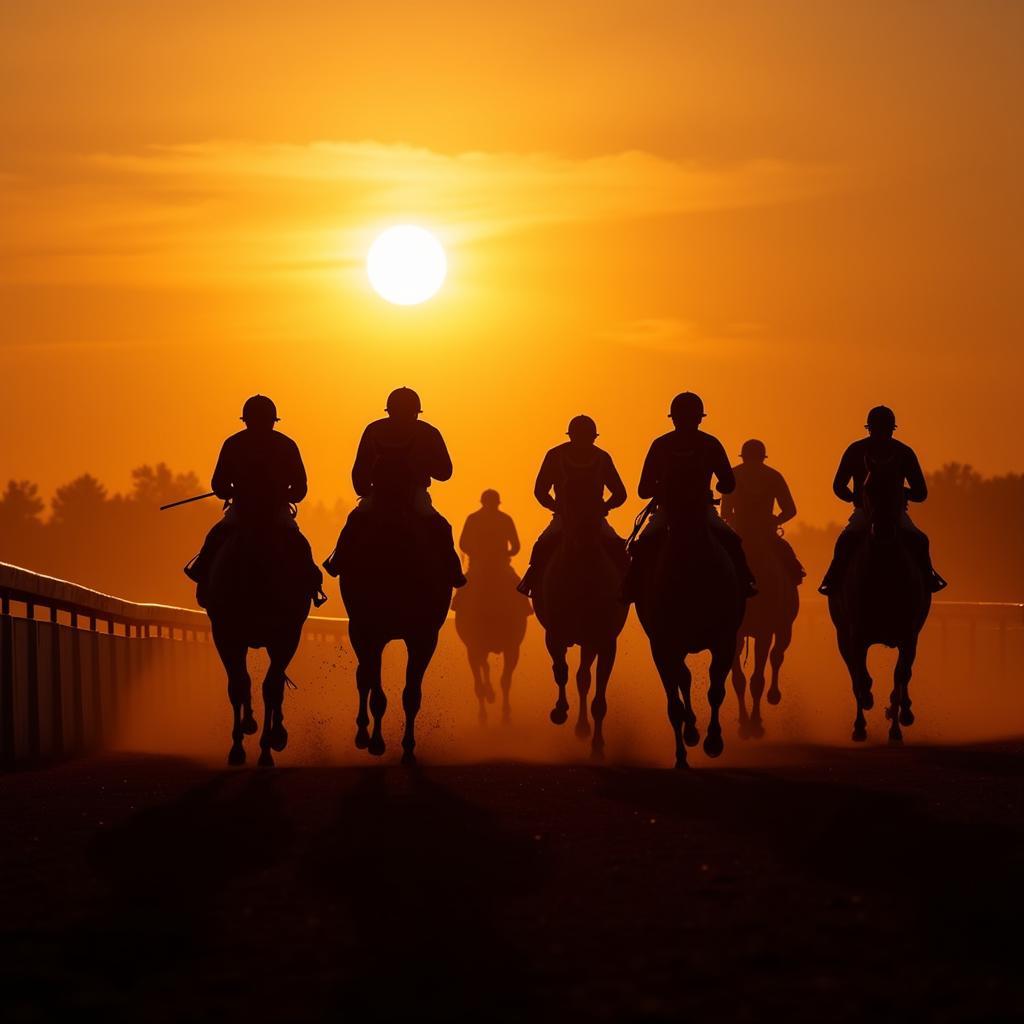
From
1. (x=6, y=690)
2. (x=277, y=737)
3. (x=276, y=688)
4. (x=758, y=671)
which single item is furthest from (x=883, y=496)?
(x=6, y=690)

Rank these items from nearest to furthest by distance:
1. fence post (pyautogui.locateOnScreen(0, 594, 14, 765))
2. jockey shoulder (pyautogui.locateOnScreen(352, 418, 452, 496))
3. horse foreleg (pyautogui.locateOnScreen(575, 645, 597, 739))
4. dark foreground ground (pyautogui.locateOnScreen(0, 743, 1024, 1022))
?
dark foreground ground (pyautogui.locateOnScreen(0, 743, 1024, 1022)) → jockey shoulder (pyautogui.locateOnScreen(352, 418, 452, 496)) → fence post (pyautogui.locateOnScreen(0, 594, 14, 765)) → horse foreleg (pyautogui.locateOnScreen(575, 645, 597, 739))

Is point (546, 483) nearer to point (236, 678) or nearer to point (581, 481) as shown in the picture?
point (581, 481)

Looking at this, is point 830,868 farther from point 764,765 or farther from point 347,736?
point 347,736

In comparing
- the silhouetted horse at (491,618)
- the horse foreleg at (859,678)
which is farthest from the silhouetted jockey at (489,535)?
the horse foreleg at (859,678)

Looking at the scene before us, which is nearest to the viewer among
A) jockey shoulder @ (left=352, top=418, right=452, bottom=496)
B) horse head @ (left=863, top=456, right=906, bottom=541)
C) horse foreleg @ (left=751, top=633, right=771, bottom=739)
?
jockey shoulder @ (left=352, top=418, right=452, bottom=496)

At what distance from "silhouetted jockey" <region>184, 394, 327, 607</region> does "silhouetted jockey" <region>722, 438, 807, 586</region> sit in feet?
20.6

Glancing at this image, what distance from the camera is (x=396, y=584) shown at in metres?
17.7

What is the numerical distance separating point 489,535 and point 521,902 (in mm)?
19115

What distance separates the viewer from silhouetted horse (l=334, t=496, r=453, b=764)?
17625 millimetres

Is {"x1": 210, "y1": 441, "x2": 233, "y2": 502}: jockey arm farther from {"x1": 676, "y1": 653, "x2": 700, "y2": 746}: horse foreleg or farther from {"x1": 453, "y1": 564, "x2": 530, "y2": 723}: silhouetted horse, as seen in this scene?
{"x1": 453, "y1": 564, "x2": 530, "y2": 723}: silhouetted horse

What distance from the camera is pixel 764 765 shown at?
1731 cm

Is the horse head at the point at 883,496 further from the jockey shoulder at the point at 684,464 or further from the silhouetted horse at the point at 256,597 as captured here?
the silhouetted horse at the point at 256,597

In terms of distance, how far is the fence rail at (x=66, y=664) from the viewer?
2006 cm

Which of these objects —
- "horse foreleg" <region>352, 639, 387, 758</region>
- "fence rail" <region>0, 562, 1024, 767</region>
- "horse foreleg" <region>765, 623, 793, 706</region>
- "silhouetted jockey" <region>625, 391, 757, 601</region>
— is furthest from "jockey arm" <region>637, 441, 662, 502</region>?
"horse foreleg" <region>765, 623, 793, 706</region>
